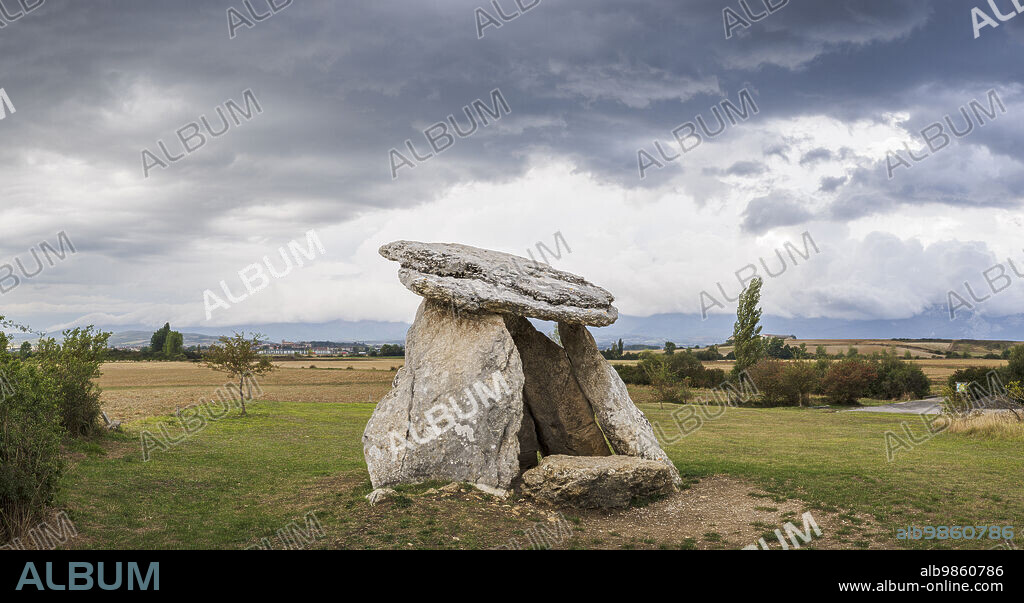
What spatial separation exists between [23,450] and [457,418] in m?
7.65

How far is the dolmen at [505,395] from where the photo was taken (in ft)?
45.7

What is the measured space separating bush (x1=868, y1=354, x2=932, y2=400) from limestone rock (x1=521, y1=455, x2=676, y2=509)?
157 feet

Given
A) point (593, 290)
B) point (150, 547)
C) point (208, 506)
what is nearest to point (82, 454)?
point (208, 506)

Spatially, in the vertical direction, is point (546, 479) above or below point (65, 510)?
below

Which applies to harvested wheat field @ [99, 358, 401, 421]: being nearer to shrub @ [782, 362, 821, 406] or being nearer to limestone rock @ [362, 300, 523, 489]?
limestone rock @ [362, 300, 523, 489]

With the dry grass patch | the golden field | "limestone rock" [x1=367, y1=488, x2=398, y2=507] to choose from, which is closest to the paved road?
the golden field

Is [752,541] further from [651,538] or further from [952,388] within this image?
[952,388]

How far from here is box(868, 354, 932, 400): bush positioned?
53.7 meters

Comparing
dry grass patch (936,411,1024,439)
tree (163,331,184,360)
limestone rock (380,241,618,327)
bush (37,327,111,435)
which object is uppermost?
tree (163,331,184,360)

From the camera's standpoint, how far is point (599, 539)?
12211mm

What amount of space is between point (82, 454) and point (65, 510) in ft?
24.3

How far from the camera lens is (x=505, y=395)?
14367 mm

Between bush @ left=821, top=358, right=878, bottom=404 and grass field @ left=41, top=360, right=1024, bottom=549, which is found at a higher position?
grass field @ left=41, top=360, right=1024, bottom=549
